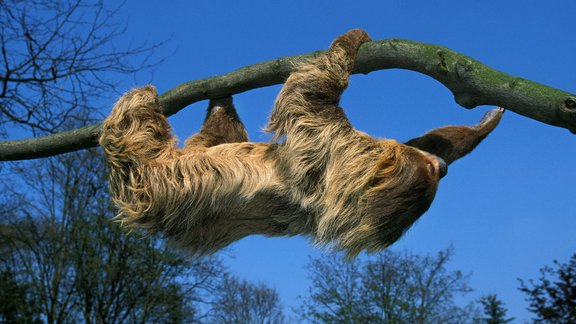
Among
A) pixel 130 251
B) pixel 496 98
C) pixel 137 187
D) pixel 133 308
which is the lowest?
pixel 496 98

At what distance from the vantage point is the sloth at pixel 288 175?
4.68 meters

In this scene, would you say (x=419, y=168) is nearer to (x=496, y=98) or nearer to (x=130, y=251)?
(x=496, y=98)

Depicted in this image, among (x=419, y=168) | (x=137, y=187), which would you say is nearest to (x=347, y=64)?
(x=419, y=168)

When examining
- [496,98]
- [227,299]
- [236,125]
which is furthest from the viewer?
[227,299]

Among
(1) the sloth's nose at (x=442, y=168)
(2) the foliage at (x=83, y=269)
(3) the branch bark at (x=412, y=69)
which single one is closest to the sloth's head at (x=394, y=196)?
(1) the sloth's nose at (x=442, y=168)

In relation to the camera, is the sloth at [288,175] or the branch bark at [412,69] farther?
the sloth at [288,175]

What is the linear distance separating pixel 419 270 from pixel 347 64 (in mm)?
19900

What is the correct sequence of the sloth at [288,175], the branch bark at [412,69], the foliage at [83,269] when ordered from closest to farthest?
the branch bark at [412,69] < the sloth at [288,175] < the foliage at [83,269]

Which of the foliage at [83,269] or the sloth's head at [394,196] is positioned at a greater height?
the foliage at [83,269]

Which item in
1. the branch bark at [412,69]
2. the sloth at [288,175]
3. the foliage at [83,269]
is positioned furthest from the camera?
the foliage at [83,269]

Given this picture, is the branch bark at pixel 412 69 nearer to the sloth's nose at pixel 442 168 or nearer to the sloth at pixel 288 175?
the sloth at pixel 288 175

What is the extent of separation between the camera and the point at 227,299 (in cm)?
2627

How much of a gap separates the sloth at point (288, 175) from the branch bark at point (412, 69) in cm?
15

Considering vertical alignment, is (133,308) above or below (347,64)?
above
